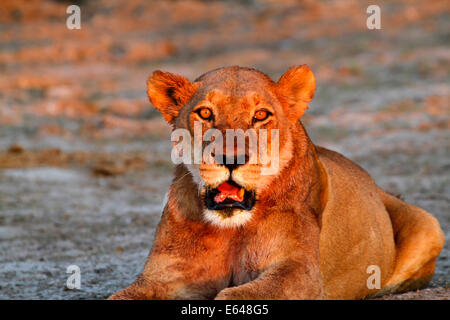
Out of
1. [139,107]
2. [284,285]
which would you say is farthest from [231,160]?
[139,107]

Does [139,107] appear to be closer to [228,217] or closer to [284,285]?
[228,217]

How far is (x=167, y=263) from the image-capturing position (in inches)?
169

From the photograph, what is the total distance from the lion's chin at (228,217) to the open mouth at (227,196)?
56mm

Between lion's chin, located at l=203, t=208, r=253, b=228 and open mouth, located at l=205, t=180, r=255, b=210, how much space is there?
56 millimetres

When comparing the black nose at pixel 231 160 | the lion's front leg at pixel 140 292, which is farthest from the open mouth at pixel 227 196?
the lion's front leg at pixel 140 292

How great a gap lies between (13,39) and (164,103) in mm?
16546

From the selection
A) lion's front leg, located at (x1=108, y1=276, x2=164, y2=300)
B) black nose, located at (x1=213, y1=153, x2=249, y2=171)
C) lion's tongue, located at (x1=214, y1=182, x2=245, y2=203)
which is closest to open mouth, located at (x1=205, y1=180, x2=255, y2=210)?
lion's tongue, located at (x1=214, y1=182, x2=245, y2=203)

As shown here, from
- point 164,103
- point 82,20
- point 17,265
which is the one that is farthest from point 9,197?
point 82,20

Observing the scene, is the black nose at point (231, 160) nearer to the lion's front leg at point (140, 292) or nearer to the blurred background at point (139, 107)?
the lion's front leg at point (140, 292)

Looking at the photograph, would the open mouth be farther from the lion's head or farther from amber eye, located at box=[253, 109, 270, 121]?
amber eye, located at box=[253, 109, 270, 121]

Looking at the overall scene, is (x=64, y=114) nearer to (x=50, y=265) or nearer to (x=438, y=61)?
(x=438, y=61)

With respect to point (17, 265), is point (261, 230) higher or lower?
higher

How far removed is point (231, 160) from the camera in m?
3.85

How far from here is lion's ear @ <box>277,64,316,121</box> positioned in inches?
178
